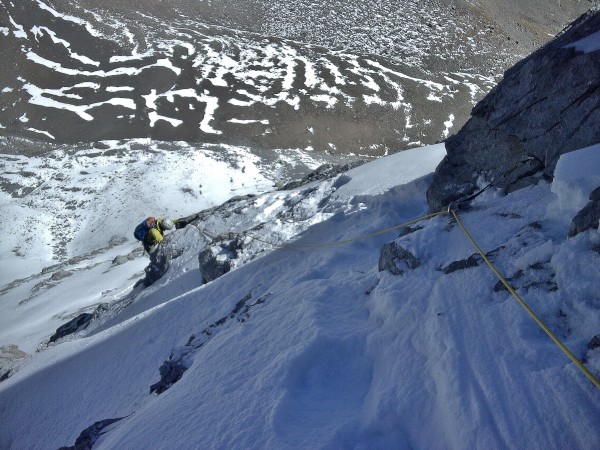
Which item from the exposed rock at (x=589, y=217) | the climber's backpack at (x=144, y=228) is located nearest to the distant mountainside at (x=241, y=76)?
the climber's backpack at (x=144, y=228)

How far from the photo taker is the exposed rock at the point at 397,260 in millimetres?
4918

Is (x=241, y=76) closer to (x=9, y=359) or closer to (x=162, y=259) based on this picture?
(x=162, y=259)

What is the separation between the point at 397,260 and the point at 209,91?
2572cm

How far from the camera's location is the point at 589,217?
3.45 meters

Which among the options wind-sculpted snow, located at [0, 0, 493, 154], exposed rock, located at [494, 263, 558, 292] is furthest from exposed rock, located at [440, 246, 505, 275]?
wind-sculpted snow, located at [0, 0, 493, 154]

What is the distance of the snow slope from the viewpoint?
3006 mm

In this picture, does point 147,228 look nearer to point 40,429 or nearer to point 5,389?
point 5,389

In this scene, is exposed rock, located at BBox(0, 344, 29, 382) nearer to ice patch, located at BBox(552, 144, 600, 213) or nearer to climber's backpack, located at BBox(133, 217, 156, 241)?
climber's backpack, located at BBox(133, 217, 156, 241)

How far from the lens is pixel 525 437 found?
273cm

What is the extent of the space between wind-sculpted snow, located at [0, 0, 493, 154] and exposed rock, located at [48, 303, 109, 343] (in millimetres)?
15149

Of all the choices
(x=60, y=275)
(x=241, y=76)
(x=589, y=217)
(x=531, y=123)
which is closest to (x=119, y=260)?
(x=60, y=275)

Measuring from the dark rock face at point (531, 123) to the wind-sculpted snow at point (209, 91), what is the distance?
1935cm

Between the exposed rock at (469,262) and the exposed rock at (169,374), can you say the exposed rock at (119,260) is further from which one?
the exposed rock at (469,262)

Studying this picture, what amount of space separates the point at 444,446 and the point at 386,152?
2354cm
